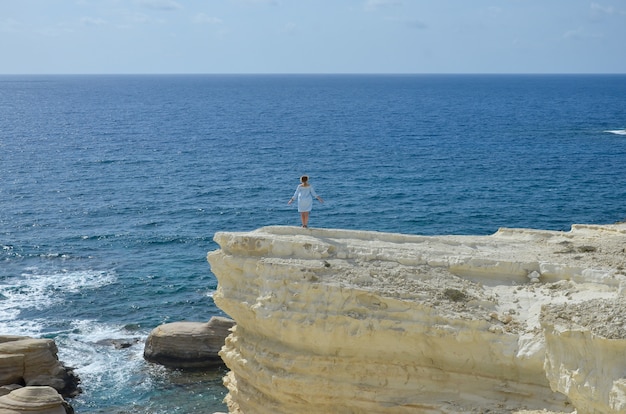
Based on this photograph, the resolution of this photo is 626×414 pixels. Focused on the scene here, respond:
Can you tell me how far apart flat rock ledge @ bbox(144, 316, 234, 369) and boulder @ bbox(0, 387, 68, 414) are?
7.00 meters

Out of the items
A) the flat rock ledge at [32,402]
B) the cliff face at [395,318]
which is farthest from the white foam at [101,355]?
A: the cliff face at [395,318]

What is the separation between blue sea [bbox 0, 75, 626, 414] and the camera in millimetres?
38781

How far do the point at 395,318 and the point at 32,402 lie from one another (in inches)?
570

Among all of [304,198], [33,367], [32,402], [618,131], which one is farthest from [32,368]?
[618,131]

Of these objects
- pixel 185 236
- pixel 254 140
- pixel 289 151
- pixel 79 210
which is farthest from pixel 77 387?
pixel 254 140

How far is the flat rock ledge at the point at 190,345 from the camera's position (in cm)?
3412

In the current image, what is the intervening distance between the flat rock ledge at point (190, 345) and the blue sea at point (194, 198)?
59 centimetres

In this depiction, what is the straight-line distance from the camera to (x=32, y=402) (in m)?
27.2

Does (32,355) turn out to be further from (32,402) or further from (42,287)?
(42,287)

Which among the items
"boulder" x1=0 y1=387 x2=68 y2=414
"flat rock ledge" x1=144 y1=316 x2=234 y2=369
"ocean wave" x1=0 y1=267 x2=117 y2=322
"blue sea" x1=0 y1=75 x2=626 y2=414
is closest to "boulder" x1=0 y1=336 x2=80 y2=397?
"blue sea" x1=0 y1=75 x2=626 y2=414

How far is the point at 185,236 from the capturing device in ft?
173

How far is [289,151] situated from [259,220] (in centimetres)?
3337

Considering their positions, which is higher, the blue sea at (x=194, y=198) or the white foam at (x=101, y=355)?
the blue sea at (x=194, y=198)

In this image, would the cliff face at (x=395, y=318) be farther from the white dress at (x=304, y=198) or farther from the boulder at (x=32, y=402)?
the boulder at (x=32, y=402)
